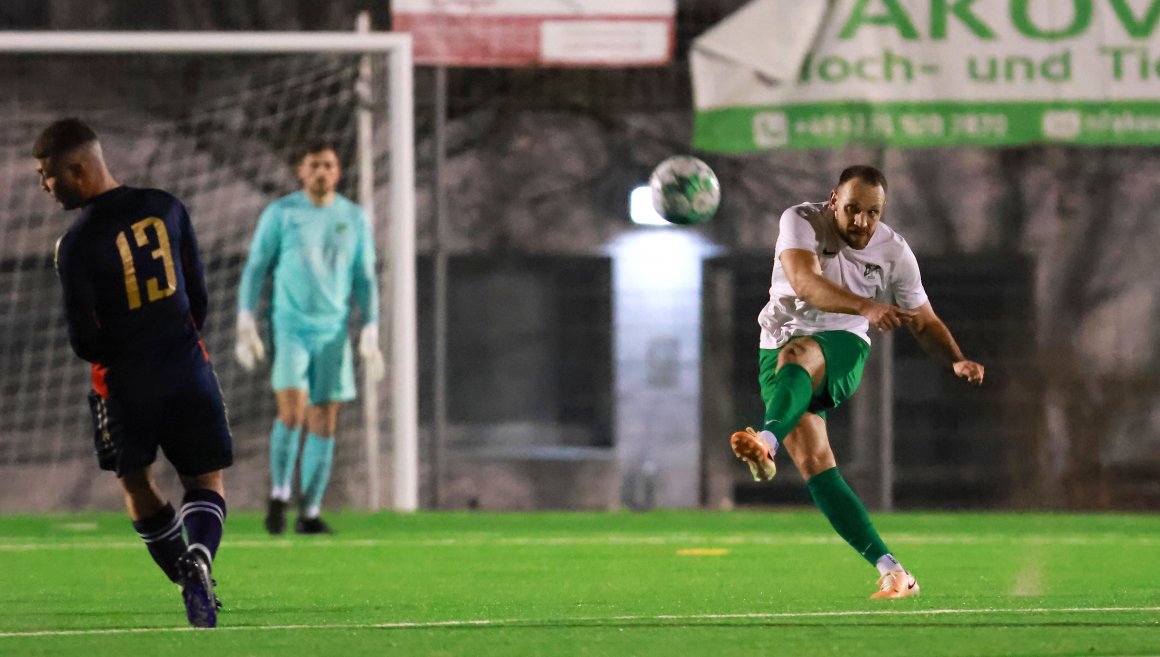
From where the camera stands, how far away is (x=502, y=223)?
39.0 feet

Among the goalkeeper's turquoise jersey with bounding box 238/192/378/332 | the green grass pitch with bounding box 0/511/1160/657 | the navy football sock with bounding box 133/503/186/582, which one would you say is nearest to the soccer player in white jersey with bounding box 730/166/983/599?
the green grass pitch with bounding box 0/511/1160/657

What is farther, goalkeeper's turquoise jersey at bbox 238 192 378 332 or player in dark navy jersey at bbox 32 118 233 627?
goalkeeper's turquoise jersey at bbox 238 192 378 332

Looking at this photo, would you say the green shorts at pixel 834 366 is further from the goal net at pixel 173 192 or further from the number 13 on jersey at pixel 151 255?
the goal net at pixel 173 192

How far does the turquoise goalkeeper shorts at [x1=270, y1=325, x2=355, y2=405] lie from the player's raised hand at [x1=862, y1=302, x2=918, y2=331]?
4155 millimetres

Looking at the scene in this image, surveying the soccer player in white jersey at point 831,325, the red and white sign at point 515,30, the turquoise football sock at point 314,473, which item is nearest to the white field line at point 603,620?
the soccer player in white jersey at point 831,325

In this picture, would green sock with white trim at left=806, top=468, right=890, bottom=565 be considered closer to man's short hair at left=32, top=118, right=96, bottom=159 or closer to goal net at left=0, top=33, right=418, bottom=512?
man's short hair at left=32, top=118, right=96, bottom=159

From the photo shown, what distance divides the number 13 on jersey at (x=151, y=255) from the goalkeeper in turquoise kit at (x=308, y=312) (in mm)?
3691

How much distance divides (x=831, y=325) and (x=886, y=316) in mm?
698

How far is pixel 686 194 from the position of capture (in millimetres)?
7457

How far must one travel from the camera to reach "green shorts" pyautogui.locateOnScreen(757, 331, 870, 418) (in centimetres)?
576

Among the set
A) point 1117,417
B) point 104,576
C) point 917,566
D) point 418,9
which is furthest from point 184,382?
point 1117,417

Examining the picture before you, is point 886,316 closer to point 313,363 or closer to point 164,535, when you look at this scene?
point 164,535

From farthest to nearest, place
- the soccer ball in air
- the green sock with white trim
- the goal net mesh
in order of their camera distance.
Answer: the goal net mesh, the soccer ball in air, the green sock with white trim

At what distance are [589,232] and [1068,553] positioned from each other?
4595 mm
